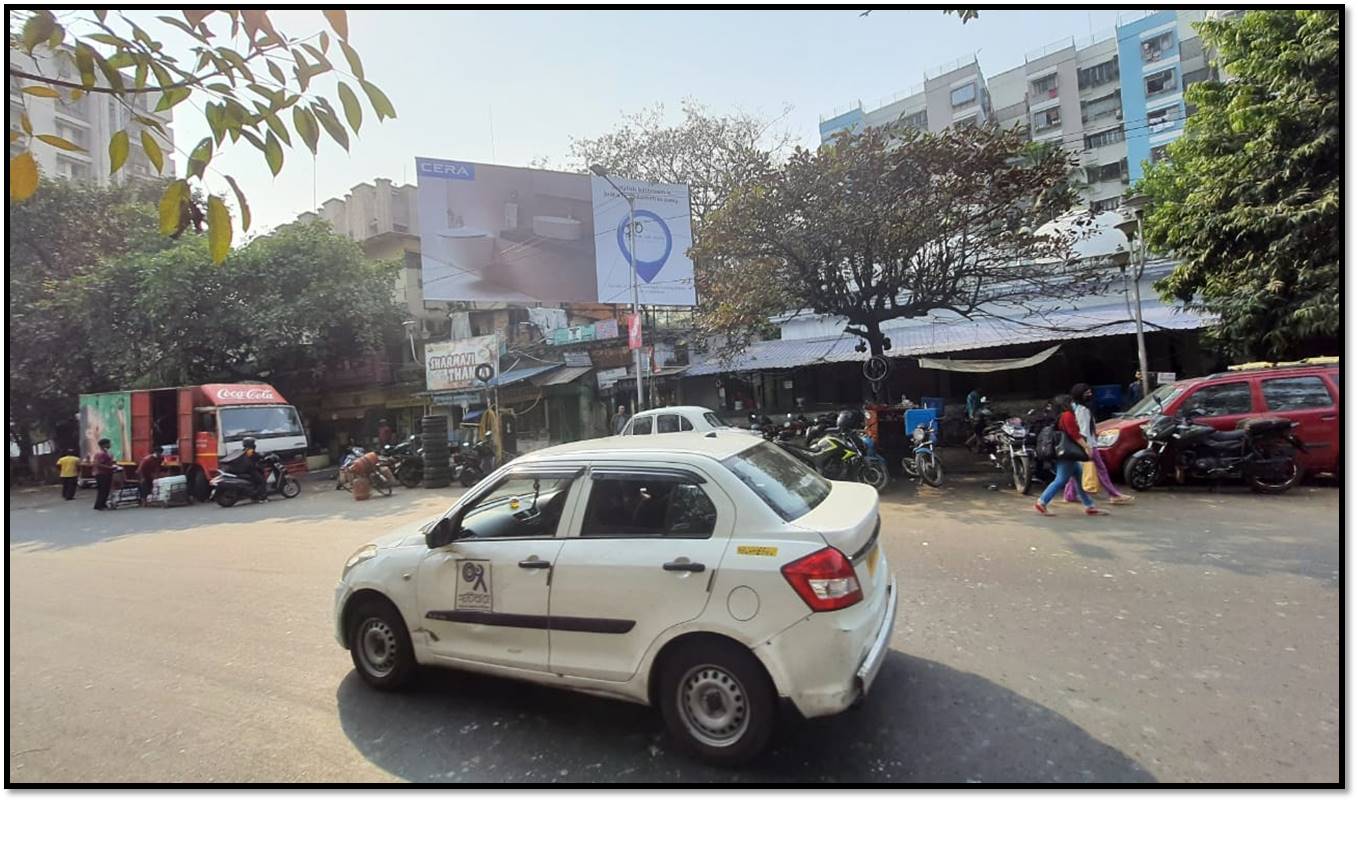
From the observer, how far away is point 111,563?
507 centimetres

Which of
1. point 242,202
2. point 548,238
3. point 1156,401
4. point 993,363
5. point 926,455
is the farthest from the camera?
point 548,238

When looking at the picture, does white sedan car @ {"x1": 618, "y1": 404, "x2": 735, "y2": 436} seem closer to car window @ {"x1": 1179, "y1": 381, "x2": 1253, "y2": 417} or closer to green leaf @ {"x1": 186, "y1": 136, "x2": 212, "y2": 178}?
car window @ {"x1": 1179, "y1": 381, "x2": 1253, "y2": 417}

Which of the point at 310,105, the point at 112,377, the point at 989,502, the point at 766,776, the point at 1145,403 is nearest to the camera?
the point at 310,105

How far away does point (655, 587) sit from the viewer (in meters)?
2.15

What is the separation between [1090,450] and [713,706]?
12.4ft

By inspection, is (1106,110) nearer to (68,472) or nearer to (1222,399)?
(1222,399)

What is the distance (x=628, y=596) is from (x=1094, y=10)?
2.66m

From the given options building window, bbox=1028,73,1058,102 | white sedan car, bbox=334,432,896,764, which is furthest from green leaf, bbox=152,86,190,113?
building window, bbox=1028,73,1058,102

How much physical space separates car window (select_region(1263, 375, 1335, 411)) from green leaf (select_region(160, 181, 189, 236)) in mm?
→ 3205

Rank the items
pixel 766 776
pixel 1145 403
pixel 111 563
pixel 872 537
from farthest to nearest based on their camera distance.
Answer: pixel 111 563, pixel 1145 403, pixel 872 537, pixel 766 776

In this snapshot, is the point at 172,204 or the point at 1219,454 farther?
the point at 1219,454


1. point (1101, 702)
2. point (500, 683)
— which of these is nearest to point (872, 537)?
point (1101, 702)

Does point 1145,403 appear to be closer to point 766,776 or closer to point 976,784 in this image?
point 976,784

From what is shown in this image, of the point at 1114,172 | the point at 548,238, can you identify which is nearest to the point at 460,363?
the point at 548,238
